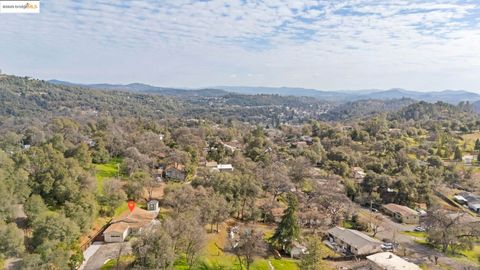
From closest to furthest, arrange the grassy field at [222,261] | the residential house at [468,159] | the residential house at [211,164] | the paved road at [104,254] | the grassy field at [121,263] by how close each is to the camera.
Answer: the grassy field at [121,263] → the paved road at [104,254] → the grassy field at [222,261] → the residential house at [211,164] → the residential house at [468,159]

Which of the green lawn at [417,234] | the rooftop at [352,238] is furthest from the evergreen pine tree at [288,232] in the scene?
the green lawn at [417,234]

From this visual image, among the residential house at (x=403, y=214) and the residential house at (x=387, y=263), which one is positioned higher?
the residential house at (x=387, y=263)

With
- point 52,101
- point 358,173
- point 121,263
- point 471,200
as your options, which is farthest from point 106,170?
point 52,101

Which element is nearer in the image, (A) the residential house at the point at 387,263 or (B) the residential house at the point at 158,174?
(A) the residential house at the point at 387,263

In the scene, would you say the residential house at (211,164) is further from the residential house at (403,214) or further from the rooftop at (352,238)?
the residential house at (403,214)

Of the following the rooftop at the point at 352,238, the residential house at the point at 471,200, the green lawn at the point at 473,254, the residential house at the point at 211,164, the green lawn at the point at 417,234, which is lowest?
the green lawn at the point at 417,234

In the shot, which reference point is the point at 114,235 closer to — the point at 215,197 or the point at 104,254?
the point at 104,254

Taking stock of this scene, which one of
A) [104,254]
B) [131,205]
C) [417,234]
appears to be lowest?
[417,234]

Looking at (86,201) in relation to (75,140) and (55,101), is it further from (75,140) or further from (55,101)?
(55,101)
